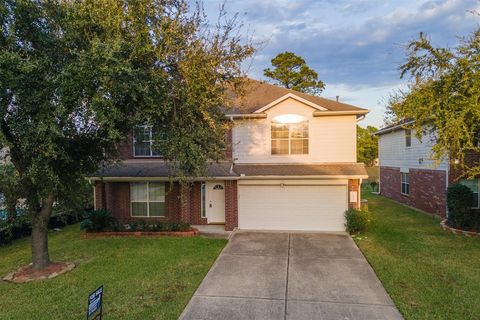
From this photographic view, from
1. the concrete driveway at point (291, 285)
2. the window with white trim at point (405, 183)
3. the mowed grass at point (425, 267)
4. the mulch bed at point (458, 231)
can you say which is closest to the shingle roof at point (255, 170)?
the mowed grass at point (425, 267)

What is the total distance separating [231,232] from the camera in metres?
14.7

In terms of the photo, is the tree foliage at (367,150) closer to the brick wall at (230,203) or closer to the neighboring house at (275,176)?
the neighboring house at (275,176)

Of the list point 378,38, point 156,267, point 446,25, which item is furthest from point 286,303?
point 378,38

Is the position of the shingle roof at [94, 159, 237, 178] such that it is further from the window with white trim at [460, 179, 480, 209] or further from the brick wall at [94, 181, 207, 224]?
the window with white trim at [460, 179, 480, 209]

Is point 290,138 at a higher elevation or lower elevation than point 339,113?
lower

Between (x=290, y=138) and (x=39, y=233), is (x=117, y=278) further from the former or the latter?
(x=290, y=138)

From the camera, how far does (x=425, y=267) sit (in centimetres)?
977

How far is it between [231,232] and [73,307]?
7.96 metres

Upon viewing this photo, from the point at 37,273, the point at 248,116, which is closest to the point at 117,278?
the point at 37,273

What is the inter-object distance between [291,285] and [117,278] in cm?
480

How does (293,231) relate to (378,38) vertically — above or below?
below

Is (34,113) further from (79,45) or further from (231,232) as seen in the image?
(231,232)

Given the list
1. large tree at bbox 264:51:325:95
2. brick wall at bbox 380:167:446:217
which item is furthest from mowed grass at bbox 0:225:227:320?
large tree at bbox 264:51:325:95

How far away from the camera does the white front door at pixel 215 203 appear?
15.9 metres
